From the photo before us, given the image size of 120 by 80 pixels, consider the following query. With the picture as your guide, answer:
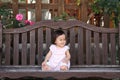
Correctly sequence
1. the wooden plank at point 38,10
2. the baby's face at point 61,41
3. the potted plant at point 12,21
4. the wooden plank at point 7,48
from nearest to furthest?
1. the baby's face at point 61,41
2. the wooden plank at point 7,48
3. the potted plant at point 12,21
4. the wooden plank at point 38,10

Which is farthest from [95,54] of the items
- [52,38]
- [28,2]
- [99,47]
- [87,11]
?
[28,2]

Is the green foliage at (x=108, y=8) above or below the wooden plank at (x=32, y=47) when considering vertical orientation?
above

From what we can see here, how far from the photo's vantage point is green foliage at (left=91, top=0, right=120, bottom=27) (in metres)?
6.48

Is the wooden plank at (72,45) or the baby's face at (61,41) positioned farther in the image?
the wooden plank at (72,45)

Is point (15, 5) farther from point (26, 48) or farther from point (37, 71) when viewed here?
point (37, 71)

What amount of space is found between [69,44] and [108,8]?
948 mm

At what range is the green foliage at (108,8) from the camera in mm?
6484

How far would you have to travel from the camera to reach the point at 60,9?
6809 mm

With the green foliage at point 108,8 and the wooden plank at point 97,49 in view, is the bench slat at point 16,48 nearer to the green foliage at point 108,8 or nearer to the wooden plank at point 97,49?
the wooden plank at point 97,49

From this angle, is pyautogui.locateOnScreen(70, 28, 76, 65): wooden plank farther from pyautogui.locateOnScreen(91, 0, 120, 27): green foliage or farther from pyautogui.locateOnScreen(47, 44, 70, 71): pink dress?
pyautogui.locateOnScreen(91, 0, 120, 27): green foliage

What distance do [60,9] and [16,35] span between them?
1.12 m

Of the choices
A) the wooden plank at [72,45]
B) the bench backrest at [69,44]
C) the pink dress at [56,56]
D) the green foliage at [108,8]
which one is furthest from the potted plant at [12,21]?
the green foliage at [108,8]

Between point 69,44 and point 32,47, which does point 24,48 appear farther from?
point 69,44

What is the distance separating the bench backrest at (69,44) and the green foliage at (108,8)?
2.01ft
